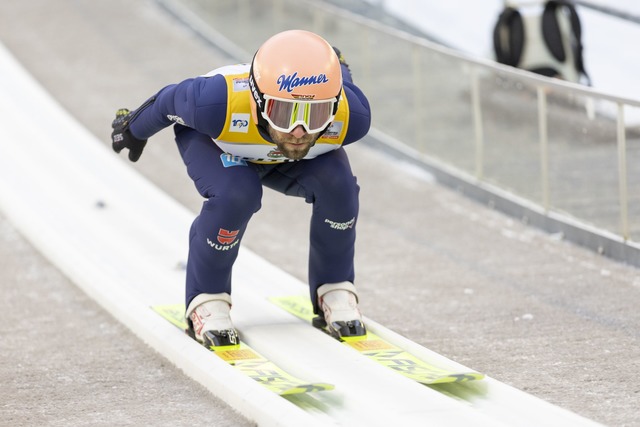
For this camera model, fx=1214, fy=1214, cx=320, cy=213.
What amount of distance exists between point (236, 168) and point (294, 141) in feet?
1.01

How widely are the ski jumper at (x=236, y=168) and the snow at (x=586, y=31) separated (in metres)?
2.01

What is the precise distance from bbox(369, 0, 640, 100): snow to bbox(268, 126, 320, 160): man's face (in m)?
2.26

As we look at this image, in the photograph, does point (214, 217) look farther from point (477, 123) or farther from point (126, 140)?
point (477, 123)

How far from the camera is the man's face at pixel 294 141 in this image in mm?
4156

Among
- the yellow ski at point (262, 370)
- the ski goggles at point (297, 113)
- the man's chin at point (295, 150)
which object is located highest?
the ski goggles at point (297, 113)

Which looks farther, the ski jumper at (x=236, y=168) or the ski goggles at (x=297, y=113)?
the ski jumper at (x=236, y=168)

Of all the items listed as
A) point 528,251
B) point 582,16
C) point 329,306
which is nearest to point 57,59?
point 582,16

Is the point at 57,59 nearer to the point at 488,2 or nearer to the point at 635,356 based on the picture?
the point at 488,2

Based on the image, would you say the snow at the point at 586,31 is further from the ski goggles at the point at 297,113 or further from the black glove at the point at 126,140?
the black glove at the point at 126,140

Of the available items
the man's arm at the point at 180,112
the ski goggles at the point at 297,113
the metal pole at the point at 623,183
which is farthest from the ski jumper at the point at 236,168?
the metal pole at the point at 623,183

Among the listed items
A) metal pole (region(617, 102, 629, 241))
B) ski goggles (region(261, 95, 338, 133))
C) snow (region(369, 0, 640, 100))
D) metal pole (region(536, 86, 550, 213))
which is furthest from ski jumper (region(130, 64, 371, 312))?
metal pole (region(536, 86, 550, 213))

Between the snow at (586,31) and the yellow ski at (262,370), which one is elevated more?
the snow at (586,31)

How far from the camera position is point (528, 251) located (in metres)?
6.26

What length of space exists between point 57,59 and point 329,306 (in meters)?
6.96
